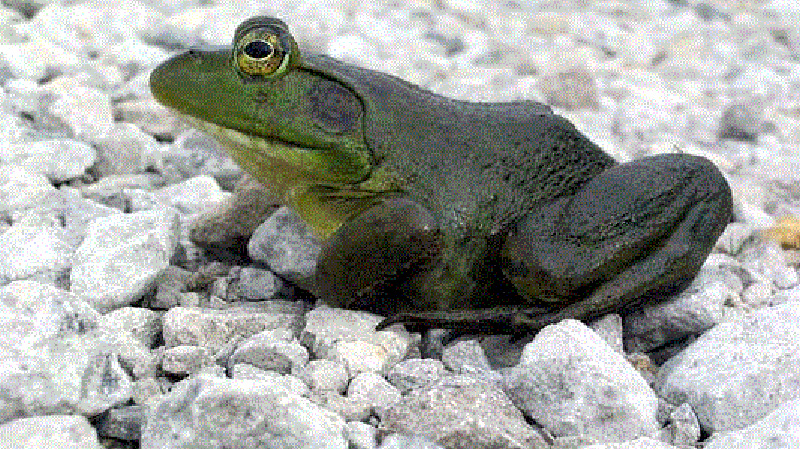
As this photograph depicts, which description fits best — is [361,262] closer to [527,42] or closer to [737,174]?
[737,174]

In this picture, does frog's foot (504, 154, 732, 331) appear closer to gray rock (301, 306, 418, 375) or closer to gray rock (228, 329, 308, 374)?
gray rock (301, 306, 418, 375)

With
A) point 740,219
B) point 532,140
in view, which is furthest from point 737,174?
point 532,140

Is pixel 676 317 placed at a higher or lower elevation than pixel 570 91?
lower

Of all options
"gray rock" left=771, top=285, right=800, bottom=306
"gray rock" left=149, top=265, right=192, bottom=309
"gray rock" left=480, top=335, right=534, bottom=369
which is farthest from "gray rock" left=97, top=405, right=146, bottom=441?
"gray rock" left=771, top=285, right=800, bottom=306

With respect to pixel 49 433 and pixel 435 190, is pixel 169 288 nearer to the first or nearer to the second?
pixel 435 190

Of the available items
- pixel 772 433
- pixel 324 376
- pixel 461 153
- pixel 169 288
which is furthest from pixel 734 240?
pixel 169 288

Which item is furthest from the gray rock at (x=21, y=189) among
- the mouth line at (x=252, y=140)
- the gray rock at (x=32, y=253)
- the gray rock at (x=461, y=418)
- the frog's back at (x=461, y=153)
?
the gray rock at (x=461, y=418)

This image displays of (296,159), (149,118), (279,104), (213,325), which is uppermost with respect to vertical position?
(279,104)

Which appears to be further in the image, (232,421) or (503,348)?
(503,348)
